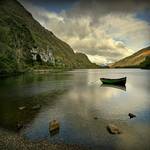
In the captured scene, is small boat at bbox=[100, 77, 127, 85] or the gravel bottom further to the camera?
small boat at bbox=[100, 77, 127, 85]

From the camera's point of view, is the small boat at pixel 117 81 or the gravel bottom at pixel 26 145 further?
the small boat at pixel 117 81

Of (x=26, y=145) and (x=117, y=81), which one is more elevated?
(x=117, y=81)

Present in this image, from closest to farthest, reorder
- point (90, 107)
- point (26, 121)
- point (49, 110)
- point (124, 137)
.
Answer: point (124, 137)
point (26, 121)
point (49, 110)
point (90, 107)

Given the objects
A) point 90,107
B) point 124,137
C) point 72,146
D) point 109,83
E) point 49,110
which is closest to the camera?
point 72,146

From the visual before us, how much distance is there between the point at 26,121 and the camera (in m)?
31.8

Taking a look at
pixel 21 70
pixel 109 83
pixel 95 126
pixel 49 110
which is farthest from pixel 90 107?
pixel 21 70

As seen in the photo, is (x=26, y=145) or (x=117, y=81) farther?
(x=117, y=81)

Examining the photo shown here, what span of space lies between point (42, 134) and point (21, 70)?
451 ft

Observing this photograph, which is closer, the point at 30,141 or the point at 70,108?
the point at 30,141

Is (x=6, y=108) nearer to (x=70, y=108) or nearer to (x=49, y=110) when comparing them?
(x=49, y=110)

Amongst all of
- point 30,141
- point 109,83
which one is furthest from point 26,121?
point 109,83

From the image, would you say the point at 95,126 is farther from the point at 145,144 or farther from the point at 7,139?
the point at 7,139

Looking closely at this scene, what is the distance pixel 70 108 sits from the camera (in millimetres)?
41656

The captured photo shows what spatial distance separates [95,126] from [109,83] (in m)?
69.5
